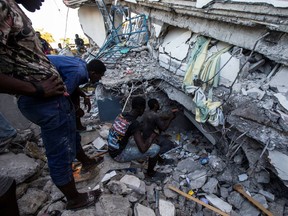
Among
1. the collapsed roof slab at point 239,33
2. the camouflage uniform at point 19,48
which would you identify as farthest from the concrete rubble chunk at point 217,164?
the camouflage uniform at point 19,48

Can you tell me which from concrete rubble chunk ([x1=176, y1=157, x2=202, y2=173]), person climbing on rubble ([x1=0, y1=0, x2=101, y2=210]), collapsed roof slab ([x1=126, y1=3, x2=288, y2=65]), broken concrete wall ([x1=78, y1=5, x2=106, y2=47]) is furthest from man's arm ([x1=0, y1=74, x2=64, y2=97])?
broken concrete wall ([x1=78, y1=5, x2=106, y2=47])

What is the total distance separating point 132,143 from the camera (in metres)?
3.08

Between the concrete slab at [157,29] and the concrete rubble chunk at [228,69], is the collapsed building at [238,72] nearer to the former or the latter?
the concrete rubble chunk at [228,69]

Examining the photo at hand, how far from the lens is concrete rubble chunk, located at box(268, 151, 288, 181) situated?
207 cm

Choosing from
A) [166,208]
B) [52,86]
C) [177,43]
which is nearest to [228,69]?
[177,43]

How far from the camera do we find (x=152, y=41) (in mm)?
4895

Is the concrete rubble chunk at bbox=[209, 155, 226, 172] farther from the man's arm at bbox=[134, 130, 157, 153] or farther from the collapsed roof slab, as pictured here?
the collapsed roof slab

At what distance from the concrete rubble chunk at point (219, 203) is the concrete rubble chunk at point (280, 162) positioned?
77 cm

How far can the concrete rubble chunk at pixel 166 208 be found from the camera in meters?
2.47

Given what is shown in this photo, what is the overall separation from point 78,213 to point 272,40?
256 centimetres

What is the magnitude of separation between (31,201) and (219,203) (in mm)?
2158

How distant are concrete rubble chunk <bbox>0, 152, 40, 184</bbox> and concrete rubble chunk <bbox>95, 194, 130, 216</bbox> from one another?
99cm

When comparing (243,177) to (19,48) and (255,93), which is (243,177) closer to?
(255,93)

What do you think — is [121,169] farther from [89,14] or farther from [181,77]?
[89,14]
